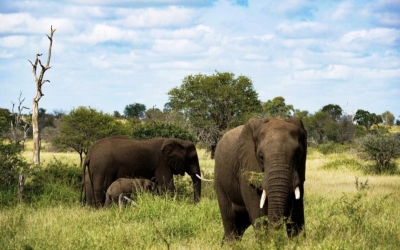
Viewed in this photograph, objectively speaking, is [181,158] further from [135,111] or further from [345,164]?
[135,111]

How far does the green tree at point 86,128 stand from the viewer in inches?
1237

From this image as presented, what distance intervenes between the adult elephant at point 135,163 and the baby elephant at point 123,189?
3.10 ft

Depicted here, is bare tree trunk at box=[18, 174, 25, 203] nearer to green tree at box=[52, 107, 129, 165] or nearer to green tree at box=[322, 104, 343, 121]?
green tree at box=[52, 107, 129, 165]

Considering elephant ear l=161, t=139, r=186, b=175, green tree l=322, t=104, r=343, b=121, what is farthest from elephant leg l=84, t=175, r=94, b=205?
green tree l=322, t=104, r=343, b=121

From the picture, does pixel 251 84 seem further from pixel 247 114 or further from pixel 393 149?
pixel 393 149

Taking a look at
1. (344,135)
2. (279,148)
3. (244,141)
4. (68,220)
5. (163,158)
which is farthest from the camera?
(344,135)

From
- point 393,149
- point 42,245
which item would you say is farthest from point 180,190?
point 393,149

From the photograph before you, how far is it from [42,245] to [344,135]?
→ 57.9 metres

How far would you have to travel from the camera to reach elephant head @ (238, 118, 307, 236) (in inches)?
269

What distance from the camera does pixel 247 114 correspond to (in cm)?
4419

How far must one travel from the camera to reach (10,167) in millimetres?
16250

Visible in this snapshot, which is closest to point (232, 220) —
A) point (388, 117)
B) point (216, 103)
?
point (216, 103)

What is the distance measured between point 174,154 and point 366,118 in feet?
189

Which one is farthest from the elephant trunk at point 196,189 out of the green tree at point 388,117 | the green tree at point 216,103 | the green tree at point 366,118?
the green tree at point 388,117
